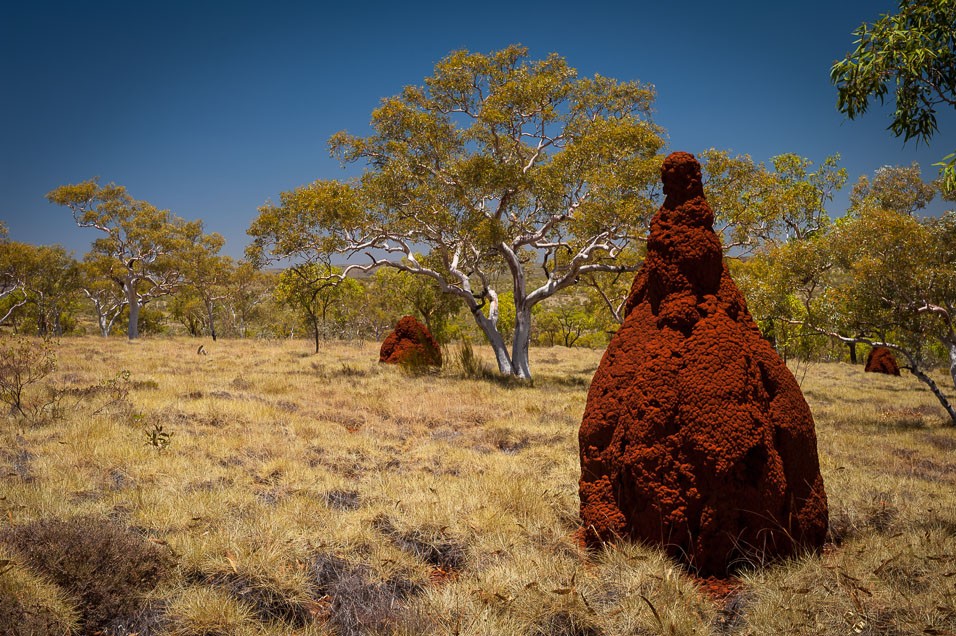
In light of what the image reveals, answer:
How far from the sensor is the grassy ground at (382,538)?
343 centimetres

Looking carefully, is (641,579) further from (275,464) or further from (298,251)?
(298,251)

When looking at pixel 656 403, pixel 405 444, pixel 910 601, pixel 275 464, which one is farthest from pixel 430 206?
pixel 910 601

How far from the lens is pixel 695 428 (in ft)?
13.3

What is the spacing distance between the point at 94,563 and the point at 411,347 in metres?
14.8

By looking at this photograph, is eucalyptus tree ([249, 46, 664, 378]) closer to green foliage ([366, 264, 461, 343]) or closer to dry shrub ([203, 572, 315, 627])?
green foliage ([366, 264, 461, 343])

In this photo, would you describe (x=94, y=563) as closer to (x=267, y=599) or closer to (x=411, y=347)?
(x=267, y=599)

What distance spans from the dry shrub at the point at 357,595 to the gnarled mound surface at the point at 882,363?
96.0 ft

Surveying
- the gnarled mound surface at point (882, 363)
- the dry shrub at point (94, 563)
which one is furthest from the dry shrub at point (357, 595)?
the gnarled mound surface at point (882, 363)

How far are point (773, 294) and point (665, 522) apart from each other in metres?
13.8

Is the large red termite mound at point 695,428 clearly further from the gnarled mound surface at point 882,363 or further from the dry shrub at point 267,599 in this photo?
the gnarled mound surface at point 882,363

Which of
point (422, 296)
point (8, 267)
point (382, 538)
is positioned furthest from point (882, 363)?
point (8, 267)

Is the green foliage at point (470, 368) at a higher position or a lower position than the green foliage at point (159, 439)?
higher

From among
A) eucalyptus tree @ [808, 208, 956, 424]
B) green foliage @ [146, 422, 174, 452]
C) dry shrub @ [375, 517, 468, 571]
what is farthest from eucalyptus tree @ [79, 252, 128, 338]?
eucalyptus tree @ [808, 208, 956, 424]

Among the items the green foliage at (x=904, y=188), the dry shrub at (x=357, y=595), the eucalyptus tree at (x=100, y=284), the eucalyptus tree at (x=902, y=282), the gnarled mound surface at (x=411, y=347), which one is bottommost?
the dry shrub at (x=357, y=595)
